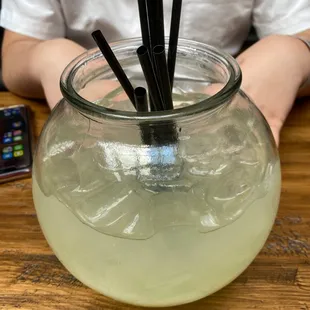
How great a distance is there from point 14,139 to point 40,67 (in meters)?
0.10

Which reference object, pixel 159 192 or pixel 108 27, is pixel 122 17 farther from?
pixel 159 192

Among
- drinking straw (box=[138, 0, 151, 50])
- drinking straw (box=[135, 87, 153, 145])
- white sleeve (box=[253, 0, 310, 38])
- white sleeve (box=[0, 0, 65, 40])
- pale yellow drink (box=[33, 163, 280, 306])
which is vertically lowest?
white sleeve (box=[253, 0, 310, 38])

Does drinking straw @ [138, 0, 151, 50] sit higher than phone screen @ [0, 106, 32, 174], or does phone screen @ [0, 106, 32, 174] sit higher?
drinking straw @ [138, 0, 151, 50]

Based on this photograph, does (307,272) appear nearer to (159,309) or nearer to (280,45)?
(159,309)

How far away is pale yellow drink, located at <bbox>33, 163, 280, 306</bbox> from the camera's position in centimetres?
28

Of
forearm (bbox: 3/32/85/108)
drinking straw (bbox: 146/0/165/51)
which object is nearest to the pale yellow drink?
drinking straw (bbox: 146/0/165/51)

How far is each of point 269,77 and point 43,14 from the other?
328mm

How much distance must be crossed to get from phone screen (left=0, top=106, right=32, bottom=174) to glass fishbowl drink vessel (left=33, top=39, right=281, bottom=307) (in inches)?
7.0

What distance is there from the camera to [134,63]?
0.35 m

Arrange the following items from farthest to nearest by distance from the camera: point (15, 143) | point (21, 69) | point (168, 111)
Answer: point (21, 69) → point (15, 143) → point (168, 111)

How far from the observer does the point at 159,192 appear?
28 centimetres

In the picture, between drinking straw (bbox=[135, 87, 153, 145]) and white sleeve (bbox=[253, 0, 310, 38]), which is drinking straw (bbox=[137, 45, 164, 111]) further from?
white sleeve (bbox=[253, 0, 310, 38])

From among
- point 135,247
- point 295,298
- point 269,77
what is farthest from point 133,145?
point 269,77

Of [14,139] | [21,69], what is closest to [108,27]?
[21,69]
